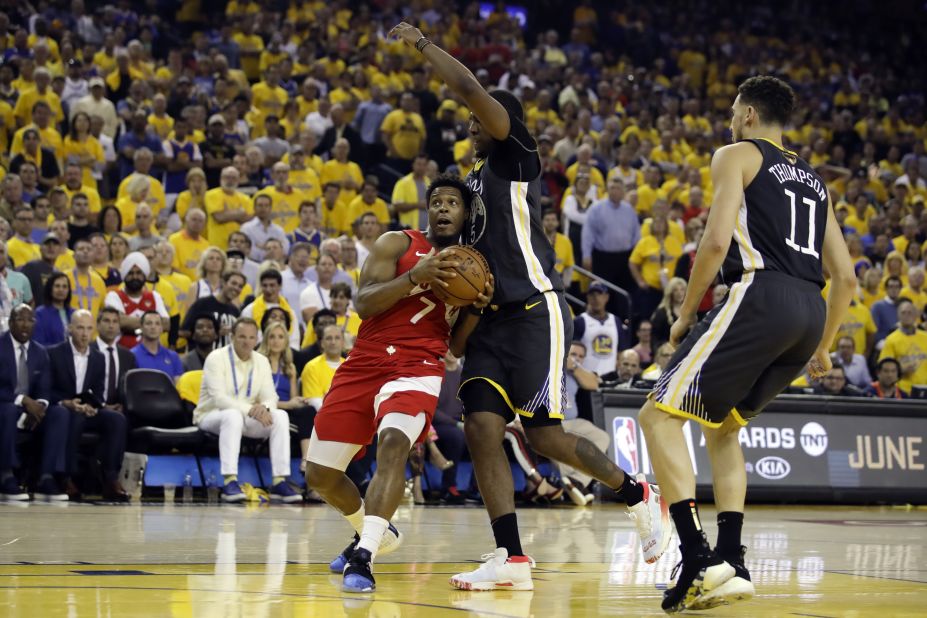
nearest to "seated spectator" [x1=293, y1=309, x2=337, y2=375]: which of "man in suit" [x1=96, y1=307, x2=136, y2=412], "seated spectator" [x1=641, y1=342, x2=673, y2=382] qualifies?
"man in suit" [x1=96, y1=307, x2=136, y2=412]

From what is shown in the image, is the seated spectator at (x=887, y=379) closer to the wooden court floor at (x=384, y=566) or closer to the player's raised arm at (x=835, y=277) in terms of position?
the wooden court floor at (x=384, y=566)

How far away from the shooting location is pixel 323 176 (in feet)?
61.5

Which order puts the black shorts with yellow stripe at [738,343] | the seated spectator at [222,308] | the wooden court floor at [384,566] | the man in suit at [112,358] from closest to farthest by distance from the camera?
1. the wooden court floor at [384,566]
2. the black shorts with yellow stripe at [738,343]
3. the man in suit at [112,358]
4. the seated spectator at [222,308]

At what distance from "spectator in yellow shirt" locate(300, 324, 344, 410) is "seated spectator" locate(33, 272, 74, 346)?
250cm

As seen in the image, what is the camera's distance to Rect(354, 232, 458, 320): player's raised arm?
6.09 m

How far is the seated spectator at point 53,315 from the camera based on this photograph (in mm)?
13055

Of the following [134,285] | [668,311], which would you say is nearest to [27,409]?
[134,285]

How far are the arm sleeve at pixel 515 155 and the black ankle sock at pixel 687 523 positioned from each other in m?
1.82

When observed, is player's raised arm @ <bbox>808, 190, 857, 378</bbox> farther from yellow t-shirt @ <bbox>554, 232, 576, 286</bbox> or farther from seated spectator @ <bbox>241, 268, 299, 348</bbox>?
yellow t-shirt @ <bbox>554, 232, 576, 286</bbox>

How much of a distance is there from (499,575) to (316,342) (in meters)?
8.36

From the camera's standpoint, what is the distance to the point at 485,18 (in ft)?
92.1

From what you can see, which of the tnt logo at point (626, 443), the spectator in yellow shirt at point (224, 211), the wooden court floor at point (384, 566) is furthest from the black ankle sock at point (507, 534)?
the spectator in yellow shirt at point (224, 211)

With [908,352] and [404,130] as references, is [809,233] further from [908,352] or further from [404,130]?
[404,130]

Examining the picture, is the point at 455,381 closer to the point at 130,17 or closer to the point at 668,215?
the point at 668,215
